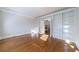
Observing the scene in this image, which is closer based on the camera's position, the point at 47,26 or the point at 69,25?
the point at 69,25

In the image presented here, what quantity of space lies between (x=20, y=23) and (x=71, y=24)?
0.95 m

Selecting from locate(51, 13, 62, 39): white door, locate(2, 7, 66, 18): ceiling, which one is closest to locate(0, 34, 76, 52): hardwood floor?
locate(51, 13, 62, 39): white door

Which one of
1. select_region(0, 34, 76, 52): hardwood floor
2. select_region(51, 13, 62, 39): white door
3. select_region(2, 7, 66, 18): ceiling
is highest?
select_region(2, 7, 66, 18): ceiling

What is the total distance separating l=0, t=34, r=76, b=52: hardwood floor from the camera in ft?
5.26

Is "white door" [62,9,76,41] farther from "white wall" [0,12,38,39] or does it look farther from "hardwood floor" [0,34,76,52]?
"white wall" [0,12,38,39]

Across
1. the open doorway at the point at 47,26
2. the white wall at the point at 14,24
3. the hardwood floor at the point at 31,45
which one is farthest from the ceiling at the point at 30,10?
the hardwood floor at the point at 31,45

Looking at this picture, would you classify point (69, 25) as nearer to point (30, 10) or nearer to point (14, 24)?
point (30, 10)

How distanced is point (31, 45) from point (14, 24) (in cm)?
51

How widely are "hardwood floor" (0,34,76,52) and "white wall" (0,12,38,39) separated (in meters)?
0.10

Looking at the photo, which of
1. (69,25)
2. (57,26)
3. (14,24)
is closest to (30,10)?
(14,24)

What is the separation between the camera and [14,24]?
5.49ft

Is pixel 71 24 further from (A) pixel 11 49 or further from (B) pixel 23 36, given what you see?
(A) pixel 11 49
